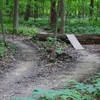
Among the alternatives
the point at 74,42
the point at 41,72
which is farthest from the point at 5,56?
the point at 74,42

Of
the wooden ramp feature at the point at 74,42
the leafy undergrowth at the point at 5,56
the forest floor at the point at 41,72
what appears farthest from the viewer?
the wooden ramp feature at the point at 74,42

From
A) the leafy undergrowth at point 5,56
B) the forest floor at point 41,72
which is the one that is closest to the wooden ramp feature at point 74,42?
the forest floor at point 41,72

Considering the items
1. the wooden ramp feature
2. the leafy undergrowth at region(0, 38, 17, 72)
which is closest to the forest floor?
the leafy undergrowth at region(0, 38, 17, 72)

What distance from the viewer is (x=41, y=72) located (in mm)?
7812

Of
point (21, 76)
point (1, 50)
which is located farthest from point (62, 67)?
point (1, 50)

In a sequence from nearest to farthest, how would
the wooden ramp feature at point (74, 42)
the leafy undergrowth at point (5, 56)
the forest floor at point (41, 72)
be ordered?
the forest floor at point (41, 72), the leafy undergrowth at point (5, 56), the wooden ramp feature at point (74, 42)

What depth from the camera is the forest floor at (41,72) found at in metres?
6.01

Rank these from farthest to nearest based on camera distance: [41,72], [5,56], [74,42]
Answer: [74,42] < [5,56] < [41,72]

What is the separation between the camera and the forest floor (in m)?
6.01

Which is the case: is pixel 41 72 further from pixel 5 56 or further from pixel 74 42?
pixel 74 42

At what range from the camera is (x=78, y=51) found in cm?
A: 1102

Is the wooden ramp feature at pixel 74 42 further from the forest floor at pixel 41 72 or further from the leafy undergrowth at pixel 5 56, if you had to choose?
the leafy undergrowth at pixel 5 56

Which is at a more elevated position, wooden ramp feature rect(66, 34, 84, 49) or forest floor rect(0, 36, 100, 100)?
wooden ramp feature rect(66, 34, 84, 49)

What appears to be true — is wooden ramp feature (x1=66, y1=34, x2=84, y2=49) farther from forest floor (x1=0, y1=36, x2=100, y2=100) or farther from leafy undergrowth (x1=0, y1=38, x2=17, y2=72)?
leafy undergrowth (x1=0, y1=38, x2=17, y2=72)
